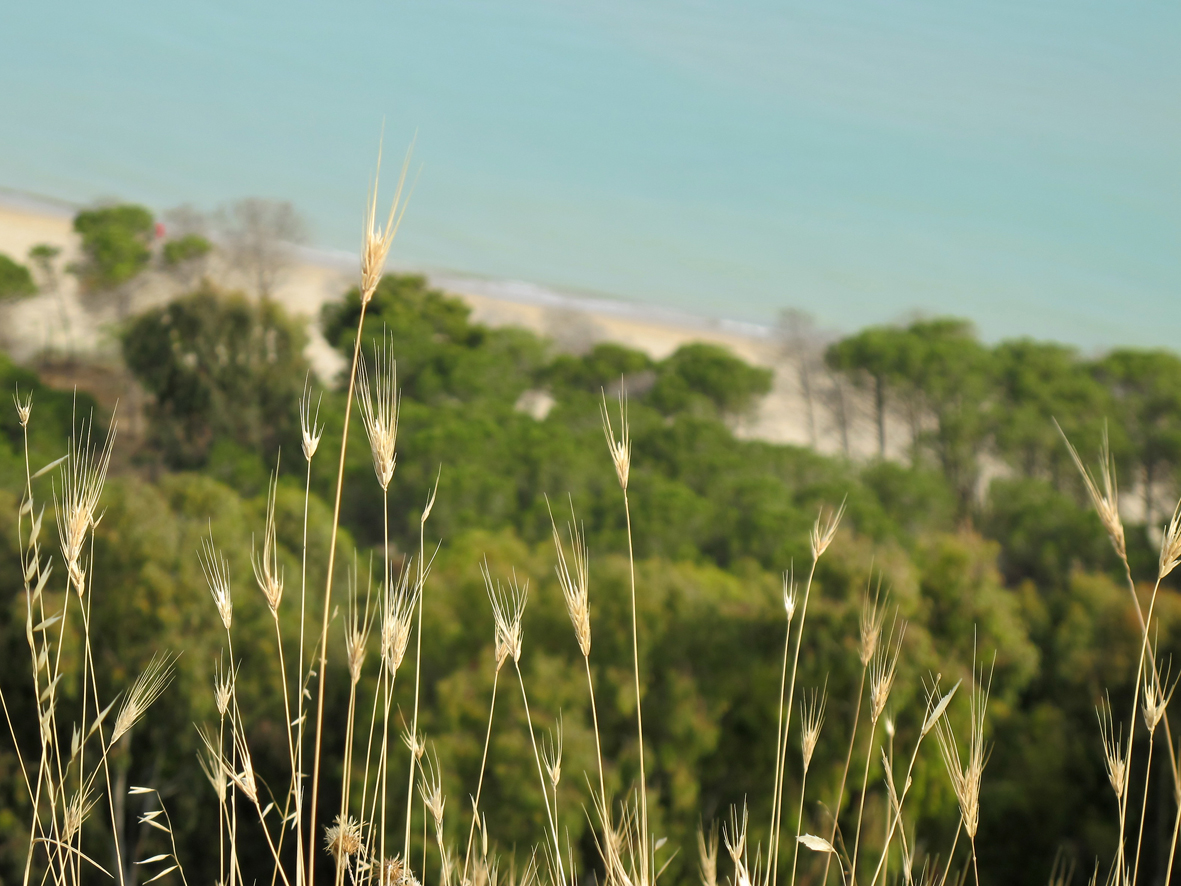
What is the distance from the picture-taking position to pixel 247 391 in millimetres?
48562

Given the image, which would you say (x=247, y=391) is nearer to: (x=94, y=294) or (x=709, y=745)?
(x=94, y=294)

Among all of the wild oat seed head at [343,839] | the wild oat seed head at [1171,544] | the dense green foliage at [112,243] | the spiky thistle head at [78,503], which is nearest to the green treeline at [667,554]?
the wild oat seed head at [343,839]

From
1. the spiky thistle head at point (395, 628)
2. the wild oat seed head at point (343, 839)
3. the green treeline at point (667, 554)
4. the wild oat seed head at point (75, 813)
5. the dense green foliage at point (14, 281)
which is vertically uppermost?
the spiky thistle head at point (395, 628)

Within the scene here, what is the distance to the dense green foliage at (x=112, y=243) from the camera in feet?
214

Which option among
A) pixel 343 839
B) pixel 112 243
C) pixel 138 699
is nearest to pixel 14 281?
pixel 112 243

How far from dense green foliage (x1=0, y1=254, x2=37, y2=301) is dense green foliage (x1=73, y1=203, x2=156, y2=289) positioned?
279cm

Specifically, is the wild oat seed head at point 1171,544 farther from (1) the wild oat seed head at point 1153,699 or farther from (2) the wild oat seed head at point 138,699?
(2) the wild oat seed head at point 138,699

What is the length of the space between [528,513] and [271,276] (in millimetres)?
28639

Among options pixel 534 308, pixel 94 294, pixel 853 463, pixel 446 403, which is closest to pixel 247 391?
pixel 446 403

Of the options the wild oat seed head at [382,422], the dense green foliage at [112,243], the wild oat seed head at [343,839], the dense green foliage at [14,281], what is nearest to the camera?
the wild oat seed head at [382,422]

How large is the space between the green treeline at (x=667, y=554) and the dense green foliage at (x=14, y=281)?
17.1 m

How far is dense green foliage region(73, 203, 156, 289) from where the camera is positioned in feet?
214

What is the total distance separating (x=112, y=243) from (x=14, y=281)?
5747 mm

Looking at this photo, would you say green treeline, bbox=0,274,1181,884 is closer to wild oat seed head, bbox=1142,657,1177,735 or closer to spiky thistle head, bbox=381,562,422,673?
spiky thistle head, bbox=381,562,422,673
